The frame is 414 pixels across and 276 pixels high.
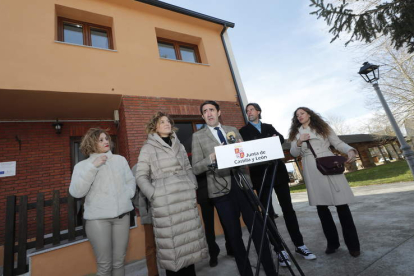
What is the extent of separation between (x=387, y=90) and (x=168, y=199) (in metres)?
21.4

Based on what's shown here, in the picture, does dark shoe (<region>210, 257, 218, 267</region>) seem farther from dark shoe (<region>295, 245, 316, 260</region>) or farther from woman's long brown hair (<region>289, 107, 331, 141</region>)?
woman's long brown hair (<region>289, 107, 331, 141</region>)

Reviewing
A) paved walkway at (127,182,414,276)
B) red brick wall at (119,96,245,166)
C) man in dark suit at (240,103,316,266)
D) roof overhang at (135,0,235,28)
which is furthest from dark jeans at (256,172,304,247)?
roof overhang at (135,0,235,28)

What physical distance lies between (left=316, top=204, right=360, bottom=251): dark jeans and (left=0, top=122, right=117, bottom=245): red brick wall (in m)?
5.45

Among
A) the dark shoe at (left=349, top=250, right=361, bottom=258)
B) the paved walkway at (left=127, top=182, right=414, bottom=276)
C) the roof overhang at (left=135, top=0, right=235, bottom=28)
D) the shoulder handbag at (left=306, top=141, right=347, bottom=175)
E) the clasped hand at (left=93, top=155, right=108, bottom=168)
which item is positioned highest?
the roof overhang at (left=135, top=0, right=235, bottom=28)

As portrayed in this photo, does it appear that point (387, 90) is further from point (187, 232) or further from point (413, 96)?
point (187, 232)

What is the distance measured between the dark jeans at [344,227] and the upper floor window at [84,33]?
245 inches

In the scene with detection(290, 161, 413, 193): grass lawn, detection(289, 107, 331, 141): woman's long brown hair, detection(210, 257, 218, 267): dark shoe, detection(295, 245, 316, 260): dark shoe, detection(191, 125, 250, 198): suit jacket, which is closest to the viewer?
detection(191, 125, 250, 198): suit jacket

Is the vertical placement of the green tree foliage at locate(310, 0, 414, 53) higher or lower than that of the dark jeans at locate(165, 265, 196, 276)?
higher

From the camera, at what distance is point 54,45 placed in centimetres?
427

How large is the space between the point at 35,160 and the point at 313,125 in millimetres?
6046

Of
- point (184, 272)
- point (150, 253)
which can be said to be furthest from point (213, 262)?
point (184, 272)

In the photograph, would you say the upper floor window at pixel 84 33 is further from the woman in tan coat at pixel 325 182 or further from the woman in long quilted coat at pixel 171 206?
the woman in tan coat at pixel 325 182

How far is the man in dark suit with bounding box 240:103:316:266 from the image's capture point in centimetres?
265

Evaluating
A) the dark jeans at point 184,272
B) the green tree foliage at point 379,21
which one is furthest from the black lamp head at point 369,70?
the dark jeans at point 184,272
